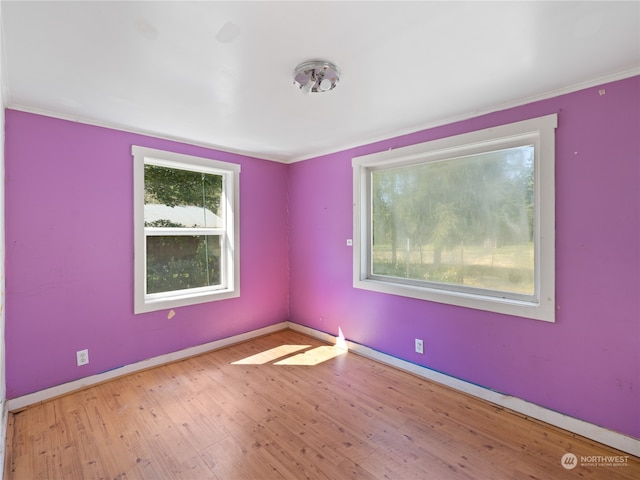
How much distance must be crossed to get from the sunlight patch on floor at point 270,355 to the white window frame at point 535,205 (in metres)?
1.03

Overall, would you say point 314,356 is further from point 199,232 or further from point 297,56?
point 297,56

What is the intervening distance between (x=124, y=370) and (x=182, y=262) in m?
1.13

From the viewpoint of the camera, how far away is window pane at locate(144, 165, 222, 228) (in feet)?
10.2

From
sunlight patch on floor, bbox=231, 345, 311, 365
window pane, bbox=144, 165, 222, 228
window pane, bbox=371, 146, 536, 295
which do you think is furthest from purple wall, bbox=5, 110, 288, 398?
window pane, bbox=371, 146, 536, 295

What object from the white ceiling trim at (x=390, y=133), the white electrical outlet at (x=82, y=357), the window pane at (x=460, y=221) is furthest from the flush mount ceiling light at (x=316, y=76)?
the white electrical outlet at (x=82, y=357)

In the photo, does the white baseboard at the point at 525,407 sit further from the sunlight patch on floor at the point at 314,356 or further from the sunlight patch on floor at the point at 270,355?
the sunlight patch on floor at the point at 270,355

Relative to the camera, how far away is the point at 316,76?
1.79 m

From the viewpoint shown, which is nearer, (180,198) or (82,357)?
(82,357)

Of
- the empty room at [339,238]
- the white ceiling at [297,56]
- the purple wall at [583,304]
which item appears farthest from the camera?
the purple wall at [583,304]

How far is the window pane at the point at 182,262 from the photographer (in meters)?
3.15

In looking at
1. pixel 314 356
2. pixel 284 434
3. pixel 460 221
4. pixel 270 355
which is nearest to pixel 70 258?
pixel 270 355

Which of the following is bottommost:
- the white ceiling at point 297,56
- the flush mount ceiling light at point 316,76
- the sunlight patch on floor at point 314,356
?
the sunlight patch on floor at point 314,356

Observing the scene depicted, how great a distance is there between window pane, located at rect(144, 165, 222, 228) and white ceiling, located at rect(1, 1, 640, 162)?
2.33ft

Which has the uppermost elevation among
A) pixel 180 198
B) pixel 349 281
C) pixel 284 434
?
pixel 180 198
